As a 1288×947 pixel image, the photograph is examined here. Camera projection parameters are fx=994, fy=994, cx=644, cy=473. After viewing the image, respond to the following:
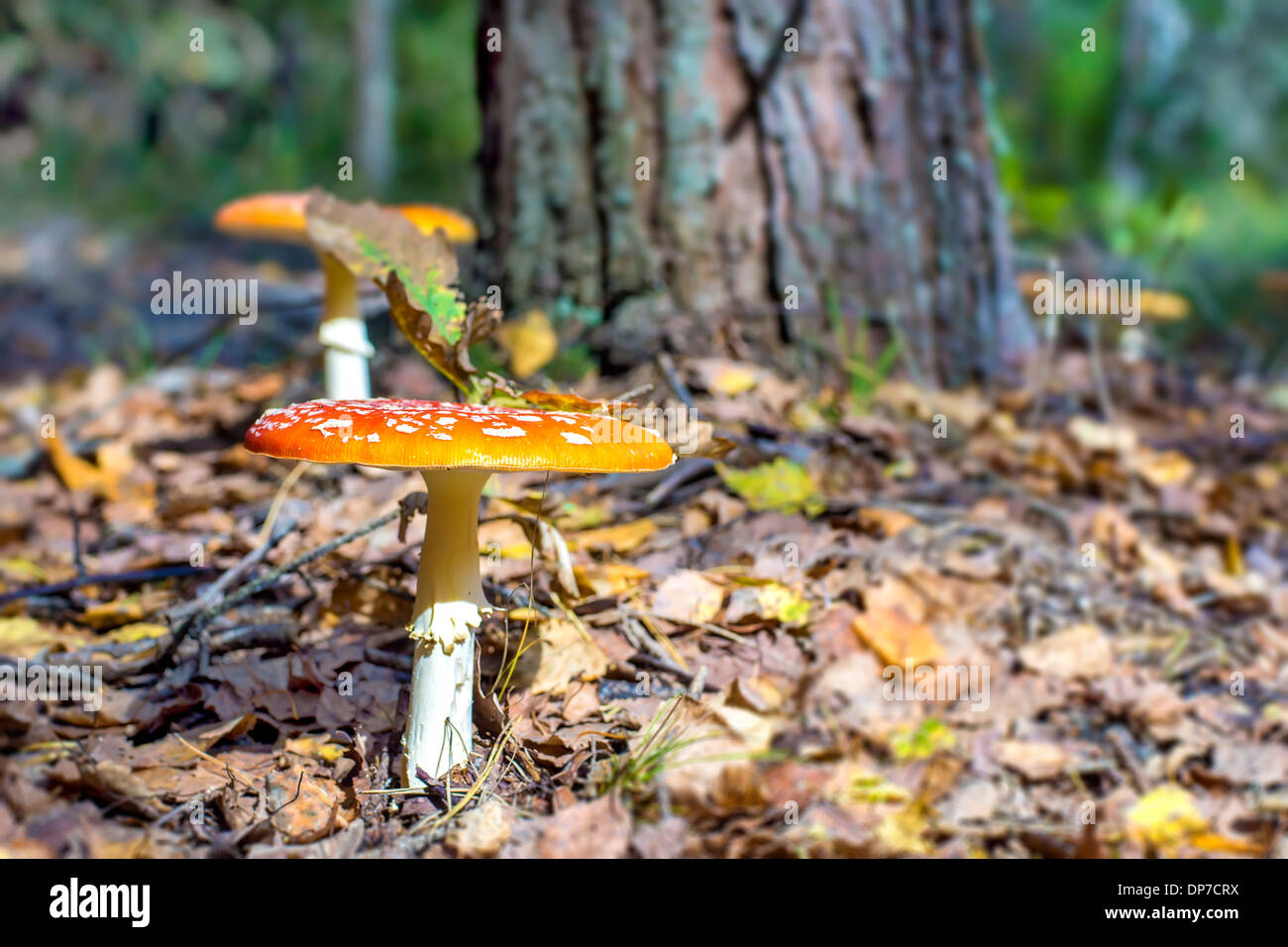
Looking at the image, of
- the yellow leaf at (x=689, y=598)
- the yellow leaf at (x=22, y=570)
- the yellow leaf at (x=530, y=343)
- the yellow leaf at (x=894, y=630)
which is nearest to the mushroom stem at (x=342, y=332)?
the yellow leaf at (x=530, y=343)

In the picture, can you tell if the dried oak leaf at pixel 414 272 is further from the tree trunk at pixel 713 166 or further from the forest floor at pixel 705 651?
the tree trunk at pixel 713 166

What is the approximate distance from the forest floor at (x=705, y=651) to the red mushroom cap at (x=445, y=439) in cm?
64

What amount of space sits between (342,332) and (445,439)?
239cm

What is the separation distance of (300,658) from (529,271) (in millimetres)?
2257

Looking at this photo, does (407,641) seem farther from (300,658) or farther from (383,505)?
(383,505)

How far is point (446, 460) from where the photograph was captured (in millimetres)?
1798

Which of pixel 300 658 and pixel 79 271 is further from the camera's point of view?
pixel 79 271

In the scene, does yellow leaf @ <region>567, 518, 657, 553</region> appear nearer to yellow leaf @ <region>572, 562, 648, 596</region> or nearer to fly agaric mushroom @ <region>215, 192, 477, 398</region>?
yellow leaf @ <region>572, 562, 648, 596</region>

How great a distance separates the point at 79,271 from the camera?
35.3 feet

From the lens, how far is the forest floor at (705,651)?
2178 millimetres

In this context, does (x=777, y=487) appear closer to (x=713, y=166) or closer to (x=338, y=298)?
(x=713, y=166)

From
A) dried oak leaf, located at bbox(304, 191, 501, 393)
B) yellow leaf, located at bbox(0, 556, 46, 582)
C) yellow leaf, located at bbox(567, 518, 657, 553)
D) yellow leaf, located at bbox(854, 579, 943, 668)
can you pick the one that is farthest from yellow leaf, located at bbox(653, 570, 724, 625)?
yellow leaf, located at bbox(0, 556, 46, 582)

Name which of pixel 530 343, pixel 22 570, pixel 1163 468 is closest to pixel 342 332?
pixel 530 343
